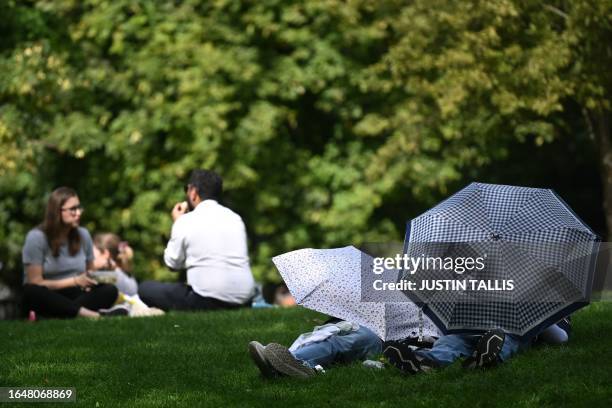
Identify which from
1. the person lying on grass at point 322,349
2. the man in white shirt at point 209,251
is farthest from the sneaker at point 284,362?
the man in white shirt at point 209,251

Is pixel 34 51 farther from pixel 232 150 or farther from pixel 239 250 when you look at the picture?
pixel 239 250

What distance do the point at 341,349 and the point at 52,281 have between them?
5.27m

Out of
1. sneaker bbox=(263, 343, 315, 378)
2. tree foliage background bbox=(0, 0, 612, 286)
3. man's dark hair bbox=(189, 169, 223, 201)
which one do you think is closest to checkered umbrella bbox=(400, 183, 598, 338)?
sneaker bbox=(263, 343, 315, 378)

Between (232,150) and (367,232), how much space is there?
292cm

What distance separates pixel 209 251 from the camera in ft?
36.9

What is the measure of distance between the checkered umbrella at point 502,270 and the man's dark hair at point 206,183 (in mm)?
4582

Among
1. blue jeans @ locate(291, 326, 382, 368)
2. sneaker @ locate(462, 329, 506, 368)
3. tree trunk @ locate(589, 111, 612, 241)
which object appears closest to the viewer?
sneaker @ locate(462, 329, 506, 368)

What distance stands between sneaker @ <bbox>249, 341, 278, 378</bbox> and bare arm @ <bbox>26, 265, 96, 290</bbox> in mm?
5233

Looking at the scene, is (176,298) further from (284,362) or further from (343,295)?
(284,362)

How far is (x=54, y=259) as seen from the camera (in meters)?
11.9

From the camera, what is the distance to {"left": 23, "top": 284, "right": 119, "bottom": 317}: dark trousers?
11.7 metres

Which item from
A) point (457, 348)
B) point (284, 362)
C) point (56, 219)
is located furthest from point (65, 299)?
point (457, 348)

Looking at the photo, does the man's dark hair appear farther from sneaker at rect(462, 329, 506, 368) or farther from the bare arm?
sneaker at rect(462, 329, 506, 368)

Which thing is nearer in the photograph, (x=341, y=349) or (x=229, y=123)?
(x=341, y=349)
